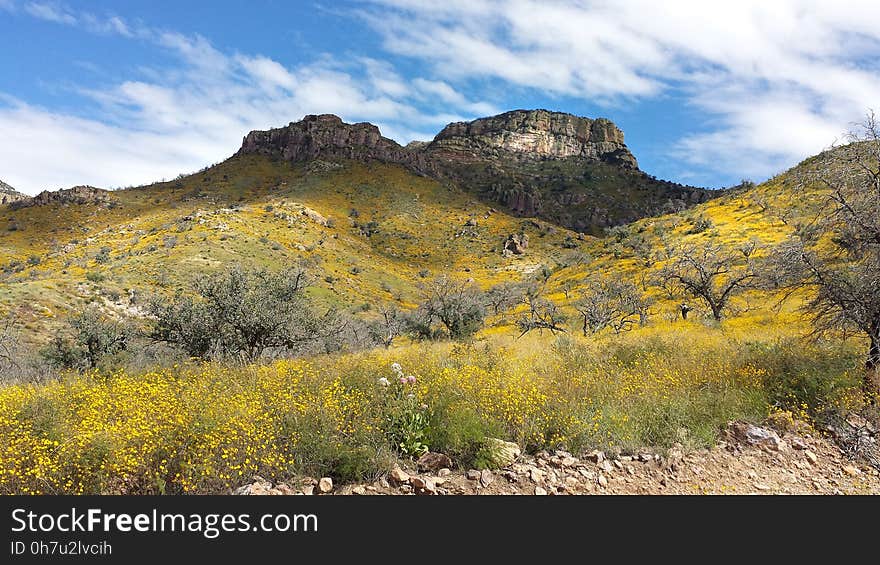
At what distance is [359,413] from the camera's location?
545cm

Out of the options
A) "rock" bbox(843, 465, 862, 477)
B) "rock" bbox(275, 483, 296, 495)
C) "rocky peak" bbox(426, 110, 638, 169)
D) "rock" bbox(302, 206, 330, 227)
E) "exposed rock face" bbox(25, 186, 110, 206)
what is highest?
"rocky peak" bbox(426, 110, 638, 169)

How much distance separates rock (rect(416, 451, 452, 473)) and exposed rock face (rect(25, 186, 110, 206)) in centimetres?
10312

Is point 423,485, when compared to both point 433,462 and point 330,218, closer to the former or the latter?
point 433,462

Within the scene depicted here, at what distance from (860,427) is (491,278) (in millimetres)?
67795

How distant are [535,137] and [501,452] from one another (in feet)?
575

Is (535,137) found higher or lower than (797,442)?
higher

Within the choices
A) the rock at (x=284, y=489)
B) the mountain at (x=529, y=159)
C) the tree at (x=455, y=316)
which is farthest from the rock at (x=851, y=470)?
the mountain at (x=529, y=159)

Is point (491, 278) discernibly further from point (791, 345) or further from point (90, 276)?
point (791, 345)

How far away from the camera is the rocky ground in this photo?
15.0 feet

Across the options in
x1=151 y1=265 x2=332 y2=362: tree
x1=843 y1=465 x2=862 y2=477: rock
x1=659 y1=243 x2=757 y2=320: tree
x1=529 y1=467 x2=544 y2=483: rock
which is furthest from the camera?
x1=659 y1=243 x2=757 y2=320: tree

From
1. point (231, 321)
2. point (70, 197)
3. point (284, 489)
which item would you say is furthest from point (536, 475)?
point (70, 197)

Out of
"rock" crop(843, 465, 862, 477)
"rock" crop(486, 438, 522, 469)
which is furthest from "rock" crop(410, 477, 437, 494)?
"rock" crop(843, 465, 862, 477)

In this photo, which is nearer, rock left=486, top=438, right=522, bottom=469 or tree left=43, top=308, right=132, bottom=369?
rock left=486, top=438, right=522, bottom=469

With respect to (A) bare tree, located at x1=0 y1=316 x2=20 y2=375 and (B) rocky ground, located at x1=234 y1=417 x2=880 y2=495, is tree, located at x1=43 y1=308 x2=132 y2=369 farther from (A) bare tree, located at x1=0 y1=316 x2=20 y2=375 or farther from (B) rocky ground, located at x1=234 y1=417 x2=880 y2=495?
(B) rocky ground, located at x1=234 y1=417 x2=880 y2=495
